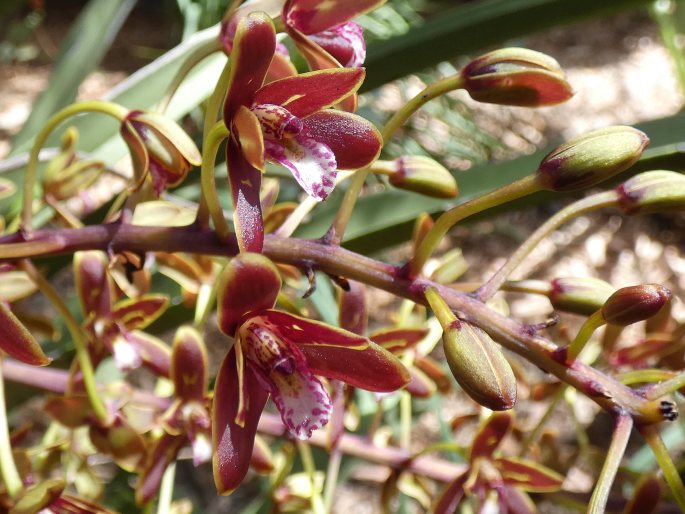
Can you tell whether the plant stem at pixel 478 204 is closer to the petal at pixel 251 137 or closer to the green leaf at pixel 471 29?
the petal at pixel 251 137

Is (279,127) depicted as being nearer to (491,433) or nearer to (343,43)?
(343,43)

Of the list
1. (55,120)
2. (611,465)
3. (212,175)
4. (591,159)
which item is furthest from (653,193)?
(55,120)

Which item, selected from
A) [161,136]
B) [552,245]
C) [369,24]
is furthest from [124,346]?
[552,245]

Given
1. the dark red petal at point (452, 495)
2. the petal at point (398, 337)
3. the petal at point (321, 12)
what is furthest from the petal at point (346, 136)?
the dark red petal at point (452, 495)

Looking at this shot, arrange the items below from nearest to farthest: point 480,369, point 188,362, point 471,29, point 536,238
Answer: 1. point 480,369
2. point 536,238
3. point 188,362
4. point 471,29

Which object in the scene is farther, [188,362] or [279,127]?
[188,362]

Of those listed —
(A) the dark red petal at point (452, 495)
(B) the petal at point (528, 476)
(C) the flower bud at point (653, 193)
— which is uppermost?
(C) the flower bud at point (653, 193)

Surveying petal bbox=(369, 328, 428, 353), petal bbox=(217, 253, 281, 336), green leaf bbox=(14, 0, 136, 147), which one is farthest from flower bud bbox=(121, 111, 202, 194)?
green leaf bbox=(14, 0, 136, 147)

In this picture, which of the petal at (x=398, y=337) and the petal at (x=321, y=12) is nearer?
the petal at (x=321, y=12)
